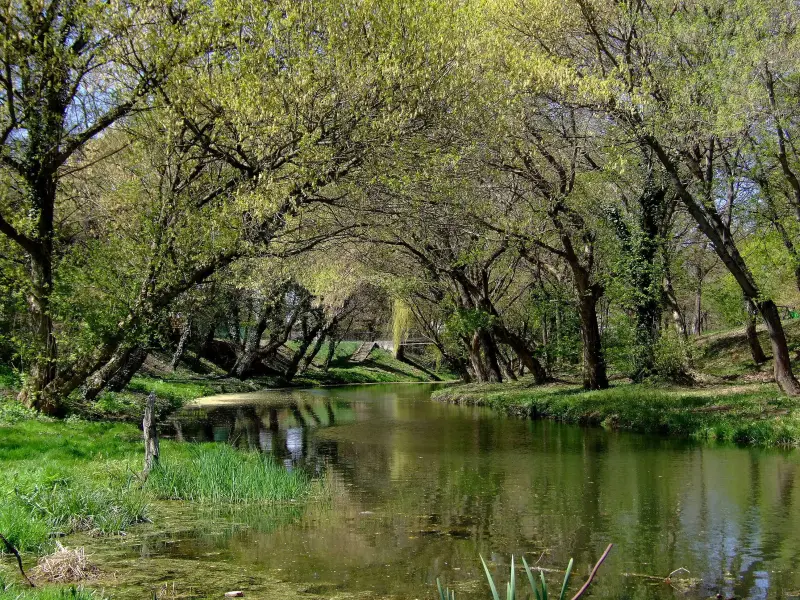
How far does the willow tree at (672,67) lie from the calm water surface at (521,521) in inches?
309

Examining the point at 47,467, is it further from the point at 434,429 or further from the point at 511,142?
the point at 511,142

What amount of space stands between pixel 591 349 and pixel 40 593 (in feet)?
82.9

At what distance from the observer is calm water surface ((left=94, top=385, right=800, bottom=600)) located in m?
7.99

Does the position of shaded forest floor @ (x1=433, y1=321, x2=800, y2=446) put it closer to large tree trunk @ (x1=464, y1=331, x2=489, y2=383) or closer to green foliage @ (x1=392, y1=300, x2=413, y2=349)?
large tree trunk @ (x1=464, y1=331, x2=489, y2=383)

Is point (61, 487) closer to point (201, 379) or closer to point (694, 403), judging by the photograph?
point (694, 403)

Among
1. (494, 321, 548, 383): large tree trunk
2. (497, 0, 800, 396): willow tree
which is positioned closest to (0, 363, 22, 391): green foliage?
(497, 0, 800, 396): willow tree

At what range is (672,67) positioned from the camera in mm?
20672

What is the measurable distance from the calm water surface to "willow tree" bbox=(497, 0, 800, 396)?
25.7 feet

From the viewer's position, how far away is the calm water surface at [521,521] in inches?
314

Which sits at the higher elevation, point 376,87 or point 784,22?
point 784,22

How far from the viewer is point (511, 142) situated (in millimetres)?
22156

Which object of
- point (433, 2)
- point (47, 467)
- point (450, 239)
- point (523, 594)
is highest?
point (433, 2)

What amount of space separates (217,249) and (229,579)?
10.3 meters

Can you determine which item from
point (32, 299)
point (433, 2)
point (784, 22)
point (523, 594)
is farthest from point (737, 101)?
point (32, 299)
